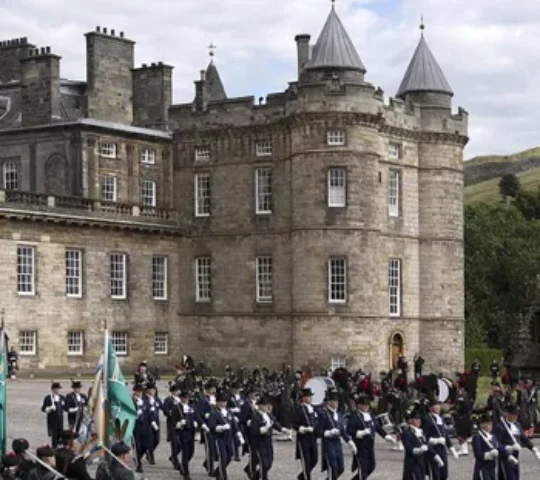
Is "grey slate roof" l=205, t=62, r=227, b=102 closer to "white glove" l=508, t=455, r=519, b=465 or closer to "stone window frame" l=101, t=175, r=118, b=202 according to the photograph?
"stone window frame" l=101, t=175, r=118, b=202

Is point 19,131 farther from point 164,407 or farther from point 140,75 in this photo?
point 164,407

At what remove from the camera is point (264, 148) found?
194 ft

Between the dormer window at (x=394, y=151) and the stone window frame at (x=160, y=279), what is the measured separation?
10503mm

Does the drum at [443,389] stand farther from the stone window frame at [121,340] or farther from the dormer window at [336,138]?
the stone window frame at [121,340]

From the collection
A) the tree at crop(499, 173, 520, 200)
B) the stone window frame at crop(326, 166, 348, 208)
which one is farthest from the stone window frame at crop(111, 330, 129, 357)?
the tree at crop(499, 173, 520, 200)

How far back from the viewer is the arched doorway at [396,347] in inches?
2307

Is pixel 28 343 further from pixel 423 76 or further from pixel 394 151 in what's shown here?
pixel 423 76

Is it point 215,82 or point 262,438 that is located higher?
point 215,82

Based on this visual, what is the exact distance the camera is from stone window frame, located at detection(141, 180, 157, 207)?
62.7 metres

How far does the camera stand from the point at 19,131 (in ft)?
202

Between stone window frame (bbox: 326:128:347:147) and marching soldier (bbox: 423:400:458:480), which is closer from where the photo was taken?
marching soldier (bbox: 423:400:458:480)

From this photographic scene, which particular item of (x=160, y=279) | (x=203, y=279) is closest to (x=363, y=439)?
(x=203, y=279)

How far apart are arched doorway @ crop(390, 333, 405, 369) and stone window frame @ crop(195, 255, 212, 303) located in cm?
798

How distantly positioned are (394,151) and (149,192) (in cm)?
1102
